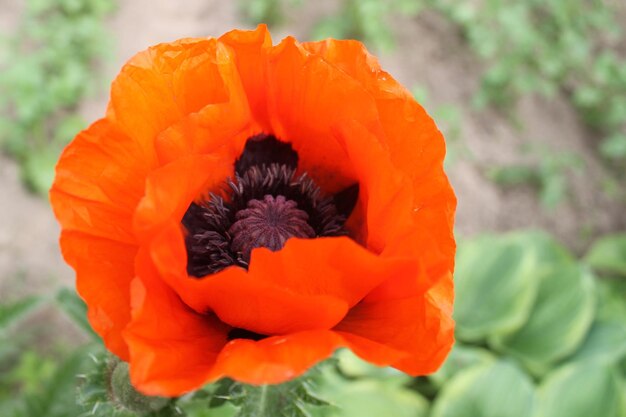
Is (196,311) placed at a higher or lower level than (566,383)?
higher

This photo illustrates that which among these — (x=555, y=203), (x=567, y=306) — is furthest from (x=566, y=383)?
(x=555, y=203)

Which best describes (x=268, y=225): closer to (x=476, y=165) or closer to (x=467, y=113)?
(x=476, y=165)

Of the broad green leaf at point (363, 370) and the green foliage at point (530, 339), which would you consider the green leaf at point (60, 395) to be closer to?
the broad green leaf at point (363, 370)

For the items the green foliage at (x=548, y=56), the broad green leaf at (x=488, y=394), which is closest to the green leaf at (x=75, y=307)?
the broad green leaf at (x=488, y=394)

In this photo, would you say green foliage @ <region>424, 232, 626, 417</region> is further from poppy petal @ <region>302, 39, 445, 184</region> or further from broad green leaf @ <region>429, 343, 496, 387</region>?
poppy petal @ <region>302, 39, 445, 184</region>

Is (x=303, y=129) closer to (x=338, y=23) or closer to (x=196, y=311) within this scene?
(x=196, y=311)

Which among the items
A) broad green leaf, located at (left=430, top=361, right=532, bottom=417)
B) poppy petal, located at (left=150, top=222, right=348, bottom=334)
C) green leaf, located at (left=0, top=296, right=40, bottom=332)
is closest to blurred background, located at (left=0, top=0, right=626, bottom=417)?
broad green leaf, located at (left=430, top=361, right=532, bottom=417)
